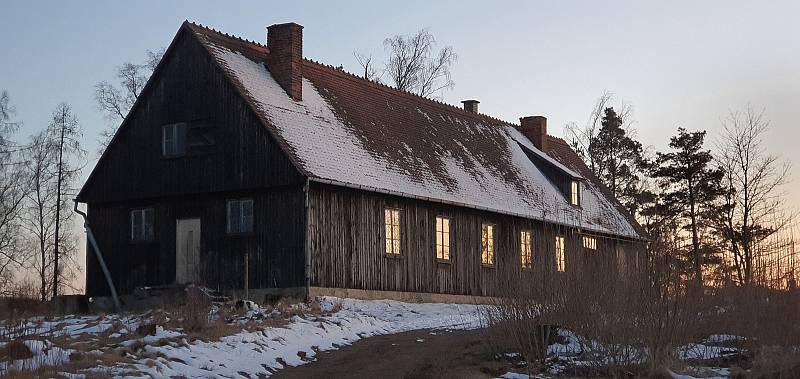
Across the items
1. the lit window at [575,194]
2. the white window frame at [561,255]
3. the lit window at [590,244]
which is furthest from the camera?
the lit window at [575,194]

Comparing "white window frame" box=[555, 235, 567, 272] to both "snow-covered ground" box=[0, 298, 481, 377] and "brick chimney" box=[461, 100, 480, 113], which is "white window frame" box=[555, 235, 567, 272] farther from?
"brick chimney" box=[461, 100, 480, 113]

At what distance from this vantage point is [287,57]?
3253 cm

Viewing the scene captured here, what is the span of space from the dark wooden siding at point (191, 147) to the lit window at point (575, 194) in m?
16.2

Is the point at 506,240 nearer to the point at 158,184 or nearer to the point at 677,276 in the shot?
the point at 158,184

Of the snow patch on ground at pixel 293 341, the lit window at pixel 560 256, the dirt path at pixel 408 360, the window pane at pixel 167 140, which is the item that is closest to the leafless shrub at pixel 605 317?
the lit window at pixel 560 256

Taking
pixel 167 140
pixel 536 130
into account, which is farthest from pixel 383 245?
pixel 536 130

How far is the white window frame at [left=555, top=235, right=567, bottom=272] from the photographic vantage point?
1766cm

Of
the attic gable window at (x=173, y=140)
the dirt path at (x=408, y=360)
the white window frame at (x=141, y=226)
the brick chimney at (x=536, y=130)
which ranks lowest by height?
the dirt path at (x=408, y=360)

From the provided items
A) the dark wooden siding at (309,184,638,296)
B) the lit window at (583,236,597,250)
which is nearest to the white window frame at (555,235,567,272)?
the lit window at (583,236,597,250)

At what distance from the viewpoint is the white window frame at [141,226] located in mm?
32312

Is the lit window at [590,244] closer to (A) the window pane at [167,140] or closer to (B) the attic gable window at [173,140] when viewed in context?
(B) the attic gable window at [173,140]

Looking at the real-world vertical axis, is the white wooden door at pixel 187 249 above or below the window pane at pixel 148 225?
below

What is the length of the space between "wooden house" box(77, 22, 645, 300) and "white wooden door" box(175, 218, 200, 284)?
4 cm

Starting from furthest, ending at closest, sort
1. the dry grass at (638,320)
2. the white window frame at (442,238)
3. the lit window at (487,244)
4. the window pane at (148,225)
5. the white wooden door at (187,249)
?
the lit window at (487,244) < the white window frame at (442,238) < the window pane at (148,225) < the white wooden door at (187,249) < the dry grass at (638,320)
